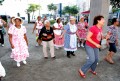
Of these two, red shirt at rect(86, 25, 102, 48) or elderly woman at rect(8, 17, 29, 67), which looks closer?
red shirt at rect(86, 25, 102, 48)

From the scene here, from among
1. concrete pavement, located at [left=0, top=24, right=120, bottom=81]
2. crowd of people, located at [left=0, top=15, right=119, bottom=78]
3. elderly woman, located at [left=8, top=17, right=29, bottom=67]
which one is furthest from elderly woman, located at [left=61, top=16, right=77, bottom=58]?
elderly woman, located at [left=8, top=17, right=29, bottom=67]

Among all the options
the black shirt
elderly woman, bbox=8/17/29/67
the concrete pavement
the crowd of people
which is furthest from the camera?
the black shirt

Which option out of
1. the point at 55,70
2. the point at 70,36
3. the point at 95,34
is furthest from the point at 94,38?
the point at 70,36

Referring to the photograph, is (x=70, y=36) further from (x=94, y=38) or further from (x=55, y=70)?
(x=94, y=38)

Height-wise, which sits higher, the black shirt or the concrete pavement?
the black shirt

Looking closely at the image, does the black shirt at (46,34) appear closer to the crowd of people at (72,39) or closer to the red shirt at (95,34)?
the crowd of people at (72,39)

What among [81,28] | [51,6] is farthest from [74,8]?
[81,28]

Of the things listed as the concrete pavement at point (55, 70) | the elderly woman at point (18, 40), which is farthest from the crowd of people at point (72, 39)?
the concrete pavement at point (55, 70)

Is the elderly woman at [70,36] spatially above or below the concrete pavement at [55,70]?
above

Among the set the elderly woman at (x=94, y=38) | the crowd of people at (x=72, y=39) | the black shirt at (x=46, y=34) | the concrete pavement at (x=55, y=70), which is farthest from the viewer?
the black shirt at (x=46, y=34)

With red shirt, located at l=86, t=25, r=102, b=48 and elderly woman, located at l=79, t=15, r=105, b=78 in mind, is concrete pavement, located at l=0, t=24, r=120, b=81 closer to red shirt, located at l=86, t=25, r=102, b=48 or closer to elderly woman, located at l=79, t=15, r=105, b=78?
elderly woman, located at l=79, t=15, r=105, b=78

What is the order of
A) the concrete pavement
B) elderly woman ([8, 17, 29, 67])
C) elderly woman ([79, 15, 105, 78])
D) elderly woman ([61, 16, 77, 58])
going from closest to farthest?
1. elderly woman ([79, 15, 105, 78])
2. the concrete pavement
3. elderly woman ([8, 17, 29, 67])
4. elderly woman ([61, 16, 77, 58])

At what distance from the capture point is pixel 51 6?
6712cm

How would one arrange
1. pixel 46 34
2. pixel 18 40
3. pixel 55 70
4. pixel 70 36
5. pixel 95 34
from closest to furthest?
pixel 95 34
pixel 55 70
pixel 18 40
pixel 46 34
pixel 70 36
